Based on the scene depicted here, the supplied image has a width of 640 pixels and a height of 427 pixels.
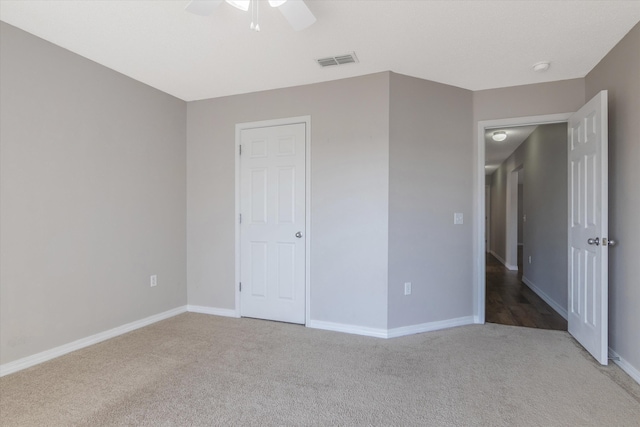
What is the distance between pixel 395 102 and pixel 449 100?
662mm

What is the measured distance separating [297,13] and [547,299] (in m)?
4.42

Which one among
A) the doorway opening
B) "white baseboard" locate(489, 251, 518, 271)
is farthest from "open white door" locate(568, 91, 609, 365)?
"white baseboard" locate(489, 251, 518, 271)

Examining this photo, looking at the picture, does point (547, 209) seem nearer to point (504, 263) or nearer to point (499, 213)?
point (504, 263)

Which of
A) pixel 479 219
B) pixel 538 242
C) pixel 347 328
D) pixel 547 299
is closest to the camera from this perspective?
pixel 347 328

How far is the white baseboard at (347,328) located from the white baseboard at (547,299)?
81.2 inches

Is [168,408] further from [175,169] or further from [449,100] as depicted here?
[449,100]

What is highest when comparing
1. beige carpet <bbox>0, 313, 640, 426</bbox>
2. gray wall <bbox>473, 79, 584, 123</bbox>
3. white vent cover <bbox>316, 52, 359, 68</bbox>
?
white vent cover <bbox>316, 52, 359, 68</bbox>

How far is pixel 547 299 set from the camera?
13.8 feet

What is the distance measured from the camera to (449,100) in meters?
3.31

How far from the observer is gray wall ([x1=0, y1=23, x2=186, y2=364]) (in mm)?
2348

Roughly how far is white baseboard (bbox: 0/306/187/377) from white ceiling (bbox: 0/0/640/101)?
238cm

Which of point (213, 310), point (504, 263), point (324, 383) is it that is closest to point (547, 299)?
point (504, 263)

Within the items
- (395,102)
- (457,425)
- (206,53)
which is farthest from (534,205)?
(206,53)

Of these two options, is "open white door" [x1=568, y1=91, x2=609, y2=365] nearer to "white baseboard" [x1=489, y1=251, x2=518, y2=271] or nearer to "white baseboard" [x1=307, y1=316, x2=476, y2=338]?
"white baseboard" [x1=307, y1=316, x2=476, y2=338]
